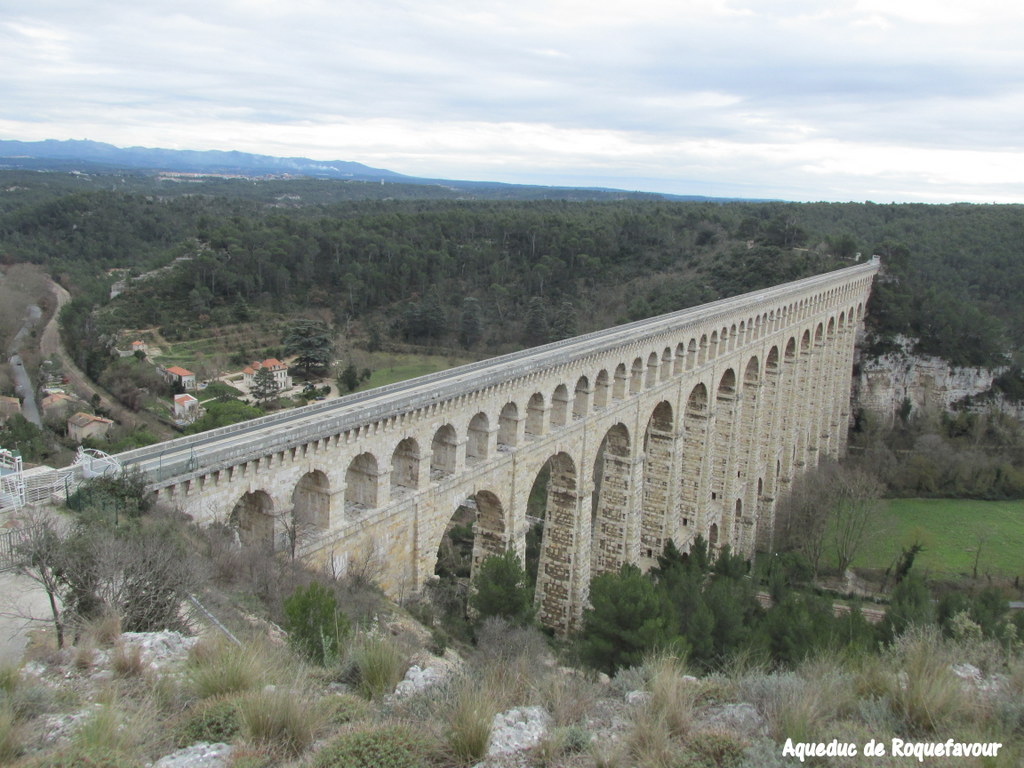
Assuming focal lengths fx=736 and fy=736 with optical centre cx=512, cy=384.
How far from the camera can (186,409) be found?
166 ft

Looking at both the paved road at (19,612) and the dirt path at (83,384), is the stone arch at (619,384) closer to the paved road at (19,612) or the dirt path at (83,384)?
the paved road at (19,612)

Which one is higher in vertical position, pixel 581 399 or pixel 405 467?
pixel 581 399

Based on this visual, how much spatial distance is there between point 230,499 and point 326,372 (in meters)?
49.6

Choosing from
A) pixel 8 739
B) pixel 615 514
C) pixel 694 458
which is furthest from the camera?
pixel 694 458

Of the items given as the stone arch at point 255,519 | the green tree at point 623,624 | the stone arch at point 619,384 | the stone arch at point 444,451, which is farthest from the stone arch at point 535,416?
the stone arch at point 255,519

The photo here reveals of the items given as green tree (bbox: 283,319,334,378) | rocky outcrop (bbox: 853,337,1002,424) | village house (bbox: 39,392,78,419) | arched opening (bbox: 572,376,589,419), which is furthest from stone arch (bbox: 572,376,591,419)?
rocky outcrop (bbox: 853,337,1002,424)

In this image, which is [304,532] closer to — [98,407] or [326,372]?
[98,407]

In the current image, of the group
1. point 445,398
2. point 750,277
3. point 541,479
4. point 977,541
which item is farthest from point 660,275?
point 445,398

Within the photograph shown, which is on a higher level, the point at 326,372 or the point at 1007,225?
the point at 1007,225

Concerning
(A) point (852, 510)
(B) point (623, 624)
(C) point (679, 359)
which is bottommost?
(A) point (852, 510)

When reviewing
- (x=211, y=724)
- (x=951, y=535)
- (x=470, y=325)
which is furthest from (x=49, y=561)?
(x=470, y=325)

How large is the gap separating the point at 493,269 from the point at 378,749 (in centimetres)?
7996

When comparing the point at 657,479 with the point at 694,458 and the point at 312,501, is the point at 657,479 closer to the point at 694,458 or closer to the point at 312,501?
the point at 694,458

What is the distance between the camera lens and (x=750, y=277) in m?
69.3
